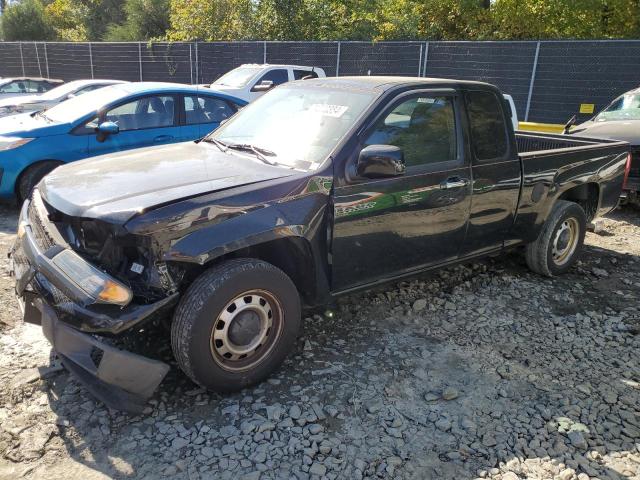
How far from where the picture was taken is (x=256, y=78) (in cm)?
1230

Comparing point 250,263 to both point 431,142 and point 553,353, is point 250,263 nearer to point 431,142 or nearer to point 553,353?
point 431,142

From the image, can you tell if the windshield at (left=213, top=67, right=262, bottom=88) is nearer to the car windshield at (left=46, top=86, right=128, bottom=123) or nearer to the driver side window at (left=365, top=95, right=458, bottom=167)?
the car windshield at (left=46, top=86, right=128, bottom=123)

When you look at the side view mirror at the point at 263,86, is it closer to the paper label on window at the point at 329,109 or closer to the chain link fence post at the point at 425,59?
the chain link fence post at the point at 425,59

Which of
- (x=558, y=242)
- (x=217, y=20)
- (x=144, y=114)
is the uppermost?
(x=217, y=20)

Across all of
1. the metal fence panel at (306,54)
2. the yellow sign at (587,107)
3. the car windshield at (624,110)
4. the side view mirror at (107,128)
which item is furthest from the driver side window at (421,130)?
the metal fence panel at (306,54)

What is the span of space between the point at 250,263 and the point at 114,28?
30.7m

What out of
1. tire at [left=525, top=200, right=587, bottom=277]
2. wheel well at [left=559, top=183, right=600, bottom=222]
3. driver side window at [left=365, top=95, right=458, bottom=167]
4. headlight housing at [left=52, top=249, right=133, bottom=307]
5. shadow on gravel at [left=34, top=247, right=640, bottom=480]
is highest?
driver side window at [left=365, top=95, right=458, bottom=167]

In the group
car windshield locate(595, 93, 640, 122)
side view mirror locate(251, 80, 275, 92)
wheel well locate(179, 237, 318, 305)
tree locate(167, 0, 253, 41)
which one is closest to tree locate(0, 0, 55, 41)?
tree locate(167, 0, 253, 41)

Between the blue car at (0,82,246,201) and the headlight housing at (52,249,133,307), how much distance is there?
12.2 ft

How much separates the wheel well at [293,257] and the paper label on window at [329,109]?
3.31 ft

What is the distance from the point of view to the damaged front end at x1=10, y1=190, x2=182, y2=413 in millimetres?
2809

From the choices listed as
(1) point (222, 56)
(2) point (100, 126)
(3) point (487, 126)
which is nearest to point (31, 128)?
(2) point (100, 126)

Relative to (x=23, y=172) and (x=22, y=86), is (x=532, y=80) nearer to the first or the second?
(x=23, y=172)

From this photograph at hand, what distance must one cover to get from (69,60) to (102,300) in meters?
22.3
